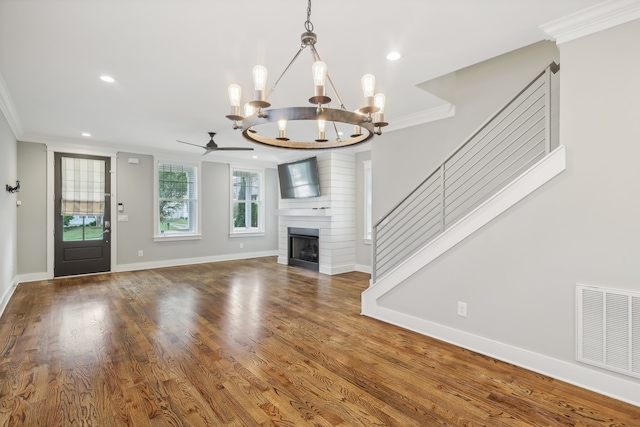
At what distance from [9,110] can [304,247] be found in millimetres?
5447

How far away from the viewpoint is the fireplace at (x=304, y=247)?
7012 mm

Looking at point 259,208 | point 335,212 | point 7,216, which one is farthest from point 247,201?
point 7,216

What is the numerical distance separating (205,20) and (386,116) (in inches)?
117

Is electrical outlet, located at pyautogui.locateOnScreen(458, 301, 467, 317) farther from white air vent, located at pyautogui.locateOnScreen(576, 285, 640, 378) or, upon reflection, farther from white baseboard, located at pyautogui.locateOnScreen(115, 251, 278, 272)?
white baseboard, located at pyautogui.locateOnScreen(115, 251, 278, 272)

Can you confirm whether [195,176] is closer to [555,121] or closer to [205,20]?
[205,20]

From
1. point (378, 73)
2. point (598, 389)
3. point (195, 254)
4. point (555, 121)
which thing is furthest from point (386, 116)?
point (195, 254)

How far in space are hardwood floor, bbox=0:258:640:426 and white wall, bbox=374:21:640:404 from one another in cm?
24

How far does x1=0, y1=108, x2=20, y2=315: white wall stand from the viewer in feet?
13.7

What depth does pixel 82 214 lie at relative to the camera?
6.33 metres

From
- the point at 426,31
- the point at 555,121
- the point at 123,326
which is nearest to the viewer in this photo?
the point at 426,31

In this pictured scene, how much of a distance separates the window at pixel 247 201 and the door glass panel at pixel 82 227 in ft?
9.42

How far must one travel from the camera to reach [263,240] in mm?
8859

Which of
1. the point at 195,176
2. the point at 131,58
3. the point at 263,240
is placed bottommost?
the point at 263,240

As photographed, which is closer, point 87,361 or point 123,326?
point 87,361
